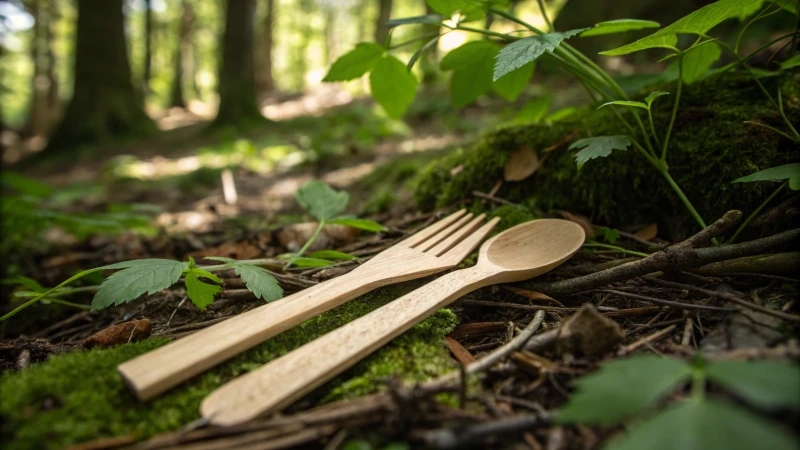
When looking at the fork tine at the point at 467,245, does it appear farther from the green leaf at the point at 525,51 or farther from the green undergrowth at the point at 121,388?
the green leaf at the point at 525,51

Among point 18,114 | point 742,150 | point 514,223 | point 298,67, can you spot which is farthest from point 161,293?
point 18,114

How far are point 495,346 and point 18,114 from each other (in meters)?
49.5

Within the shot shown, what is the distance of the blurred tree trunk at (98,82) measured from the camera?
9203mm

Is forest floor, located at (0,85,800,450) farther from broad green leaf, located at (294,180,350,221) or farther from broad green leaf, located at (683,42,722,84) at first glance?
broad green leaf, located at (683,42,722,84)

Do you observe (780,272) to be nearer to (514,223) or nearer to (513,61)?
(514,223)

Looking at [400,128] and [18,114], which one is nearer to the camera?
[400,128]

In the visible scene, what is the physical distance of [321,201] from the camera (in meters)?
1.99

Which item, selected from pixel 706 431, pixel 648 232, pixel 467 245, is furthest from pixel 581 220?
pixel 706 431

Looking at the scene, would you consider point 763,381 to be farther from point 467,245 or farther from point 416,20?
point 416,20

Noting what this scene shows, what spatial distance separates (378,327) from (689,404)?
2.13ft

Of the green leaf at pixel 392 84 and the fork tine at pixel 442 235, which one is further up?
the green leaf at pixel 392 84

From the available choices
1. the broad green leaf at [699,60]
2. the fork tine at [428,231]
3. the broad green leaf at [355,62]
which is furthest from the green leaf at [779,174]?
the broad green leaf at [355,62]

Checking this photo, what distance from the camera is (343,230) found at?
7.53 ft

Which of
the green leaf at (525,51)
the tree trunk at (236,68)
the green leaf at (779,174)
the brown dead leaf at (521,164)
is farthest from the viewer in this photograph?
the tree trunk at (236,68)
